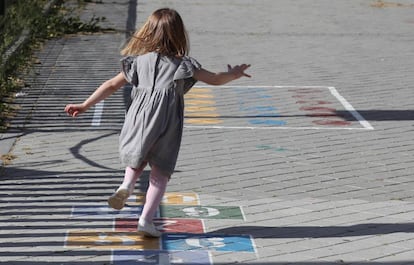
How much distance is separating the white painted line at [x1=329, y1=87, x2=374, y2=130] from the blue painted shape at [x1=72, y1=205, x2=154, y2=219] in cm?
405

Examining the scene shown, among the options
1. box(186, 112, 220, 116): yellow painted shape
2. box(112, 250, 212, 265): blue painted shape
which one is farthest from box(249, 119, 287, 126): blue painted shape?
box(112, 250, 212, 265): blue painted shape

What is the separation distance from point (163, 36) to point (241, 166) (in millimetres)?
2597

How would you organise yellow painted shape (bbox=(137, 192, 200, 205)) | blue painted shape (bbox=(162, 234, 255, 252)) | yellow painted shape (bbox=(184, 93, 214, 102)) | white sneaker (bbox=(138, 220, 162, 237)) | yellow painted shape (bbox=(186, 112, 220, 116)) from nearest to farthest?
blue painted shape (bbox=(162, 234, 255, 252)), white sneaker (bbox=(138, 220, 162, 237)), yellow painted shape (bbox=(137, 192, 200, 205)), yellow painted shape (bbox=(186, 112, 220, 116)), yellow painted shape (bbox=(184, 93, 214, 102))

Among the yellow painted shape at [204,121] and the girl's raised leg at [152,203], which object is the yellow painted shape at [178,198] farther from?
the yellow painted shape at [204,121]

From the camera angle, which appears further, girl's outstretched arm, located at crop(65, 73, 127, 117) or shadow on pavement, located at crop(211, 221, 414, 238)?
shadow on pavement, located at crop(211, 221, 414, 238)

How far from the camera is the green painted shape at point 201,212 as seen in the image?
7.54 metres

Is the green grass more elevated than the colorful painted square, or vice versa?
the colorful painted square

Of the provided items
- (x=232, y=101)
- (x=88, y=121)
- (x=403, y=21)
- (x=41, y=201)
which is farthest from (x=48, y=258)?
(x=403, y=21)

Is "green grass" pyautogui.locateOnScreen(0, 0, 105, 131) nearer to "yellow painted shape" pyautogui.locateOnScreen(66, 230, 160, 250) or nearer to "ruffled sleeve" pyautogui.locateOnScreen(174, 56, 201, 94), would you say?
"yellow painted shape" pyautogui.locateOnScreen(66, 230, 160, 250)

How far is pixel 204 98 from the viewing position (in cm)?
1251

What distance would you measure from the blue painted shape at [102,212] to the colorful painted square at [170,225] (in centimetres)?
13

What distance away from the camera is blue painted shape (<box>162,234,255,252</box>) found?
22.2 feet

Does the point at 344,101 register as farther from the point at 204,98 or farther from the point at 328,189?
the point at 328,189

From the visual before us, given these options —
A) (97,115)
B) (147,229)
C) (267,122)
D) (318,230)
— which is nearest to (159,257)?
(147,229)
